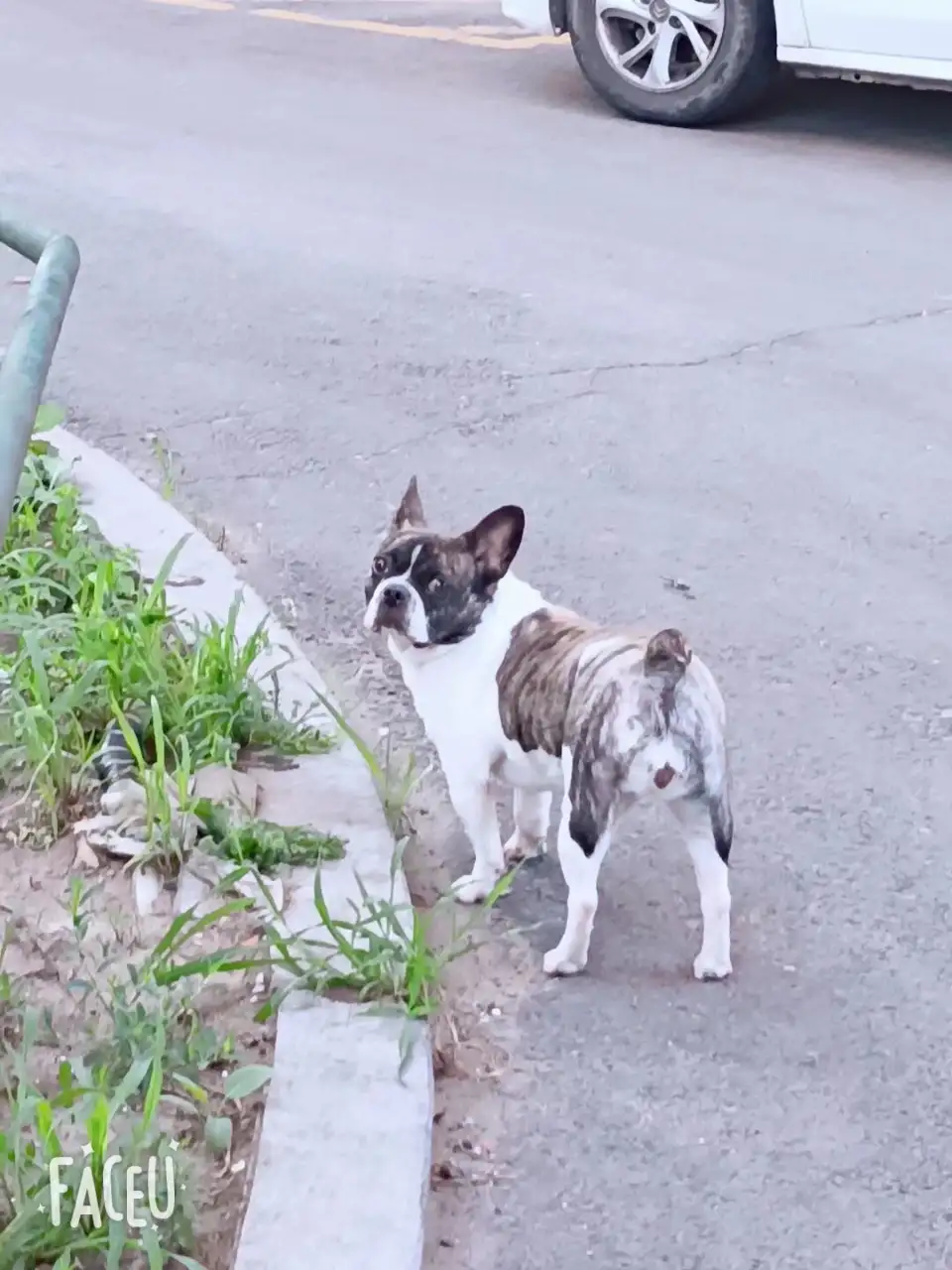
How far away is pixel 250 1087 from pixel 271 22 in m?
10.3

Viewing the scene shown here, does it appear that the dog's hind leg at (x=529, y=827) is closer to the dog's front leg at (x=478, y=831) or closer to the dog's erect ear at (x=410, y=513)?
the dog's front leg at (x=478, y=831)

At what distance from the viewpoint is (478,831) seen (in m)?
3.31

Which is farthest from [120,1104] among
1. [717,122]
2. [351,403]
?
[717,122]

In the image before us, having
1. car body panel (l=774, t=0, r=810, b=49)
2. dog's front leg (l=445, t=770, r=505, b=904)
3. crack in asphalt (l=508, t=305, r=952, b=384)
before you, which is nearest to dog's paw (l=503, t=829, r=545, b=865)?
dog's front leg (l=445, t=770, r=505, b=904)

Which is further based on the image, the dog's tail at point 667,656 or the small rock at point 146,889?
the small rock at point 146,889

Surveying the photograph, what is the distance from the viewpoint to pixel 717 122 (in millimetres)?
8961

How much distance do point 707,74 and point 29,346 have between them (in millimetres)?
7302

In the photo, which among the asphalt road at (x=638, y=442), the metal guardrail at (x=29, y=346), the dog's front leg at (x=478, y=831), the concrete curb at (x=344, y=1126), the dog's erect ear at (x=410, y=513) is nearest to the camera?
the metal guardrail at (x=29, y=346)

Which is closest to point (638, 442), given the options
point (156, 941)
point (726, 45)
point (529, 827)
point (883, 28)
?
point (529, 827)

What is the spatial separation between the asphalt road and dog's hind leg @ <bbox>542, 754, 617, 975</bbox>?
0.50ft

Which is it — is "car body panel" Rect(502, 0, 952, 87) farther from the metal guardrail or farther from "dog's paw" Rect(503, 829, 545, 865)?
the metal guardrail

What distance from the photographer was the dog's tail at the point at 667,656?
9.45 ft

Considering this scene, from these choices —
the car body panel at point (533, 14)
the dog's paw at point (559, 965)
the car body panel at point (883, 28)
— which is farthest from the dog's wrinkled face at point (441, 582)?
the car body panel at point (533, 14)

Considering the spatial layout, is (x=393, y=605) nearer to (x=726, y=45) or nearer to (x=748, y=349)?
(x=748, y=349)
